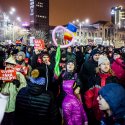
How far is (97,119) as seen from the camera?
6215mm

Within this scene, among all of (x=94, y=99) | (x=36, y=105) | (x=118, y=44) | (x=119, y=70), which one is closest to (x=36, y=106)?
(x=36, y=105)

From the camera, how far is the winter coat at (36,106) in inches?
181

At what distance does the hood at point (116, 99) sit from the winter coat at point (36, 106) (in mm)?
1505

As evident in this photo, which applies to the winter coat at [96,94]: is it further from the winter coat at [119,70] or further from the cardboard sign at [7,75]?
the cardboard sign at [7,75]

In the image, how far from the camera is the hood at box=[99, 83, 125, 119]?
310 cm

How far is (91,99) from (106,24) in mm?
112455

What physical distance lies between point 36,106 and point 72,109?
4.06 ft

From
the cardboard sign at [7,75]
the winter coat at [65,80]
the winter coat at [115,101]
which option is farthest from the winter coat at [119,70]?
the winter coat at [115,101]

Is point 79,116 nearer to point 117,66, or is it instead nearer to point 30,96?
point 30,96

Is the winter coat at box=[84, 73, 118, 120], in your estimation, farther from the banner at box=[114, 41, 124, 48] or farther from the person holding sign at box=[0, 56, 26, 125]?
the banner at box=[114, 41, 124, 48]

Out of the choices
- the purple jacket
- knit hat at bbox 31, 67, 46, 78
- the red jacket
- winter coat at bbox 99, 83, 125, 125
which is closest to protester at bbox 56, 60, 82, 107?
the purple jacket

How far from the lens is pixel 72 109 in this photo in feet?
18.7

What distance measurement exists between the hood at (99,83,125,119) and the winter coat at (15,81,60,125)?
4.94ft

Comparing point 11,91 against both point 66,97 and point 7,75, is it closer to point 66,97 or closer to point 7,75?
point 7,75
